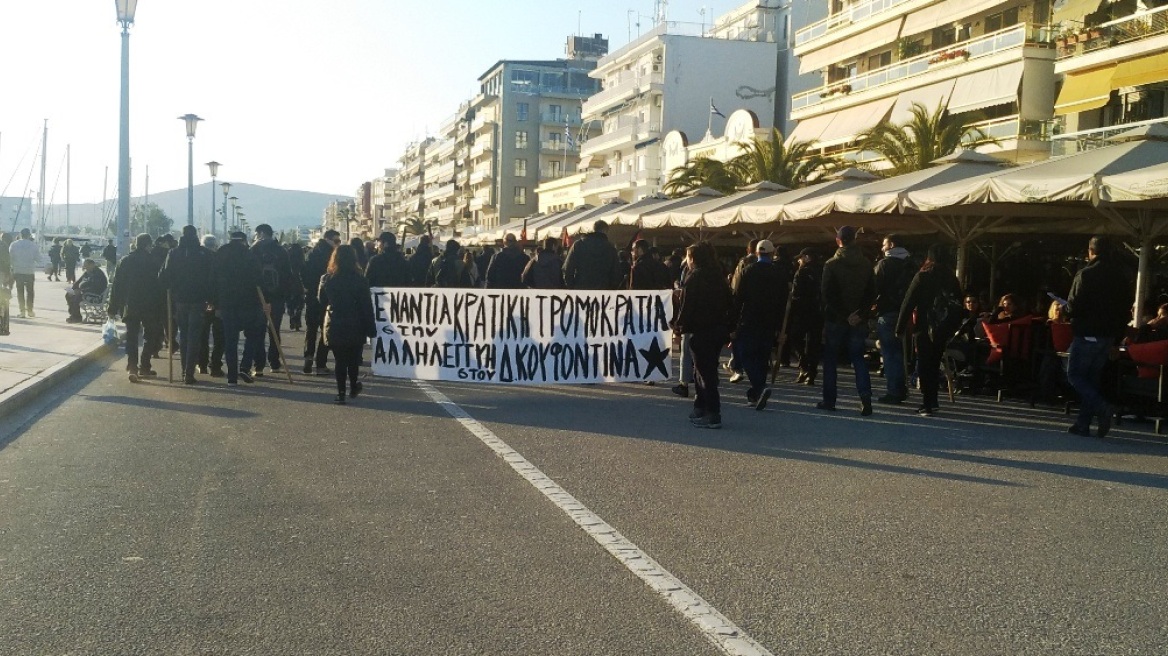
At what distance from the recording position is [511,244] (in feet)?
59.1

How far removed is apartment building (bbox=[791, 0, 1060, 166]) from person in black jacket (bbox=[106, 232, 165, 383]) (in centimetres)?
2862

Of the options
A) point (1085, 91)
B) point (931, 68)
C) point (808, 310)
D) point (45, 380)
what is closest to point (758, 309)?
point (808, 310)

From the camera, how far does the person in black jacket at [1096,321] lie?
426 inches

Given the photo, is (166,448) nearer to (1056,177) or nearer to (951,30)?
(1056,177)

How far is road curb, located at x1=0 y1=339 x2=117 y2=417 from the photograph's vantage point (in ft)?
37.2

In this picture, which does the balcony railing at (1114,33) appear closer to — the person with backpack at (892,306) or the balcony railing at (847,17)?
the balcony railing at (847,17)

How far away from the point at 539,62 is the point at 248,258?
99.2 metres

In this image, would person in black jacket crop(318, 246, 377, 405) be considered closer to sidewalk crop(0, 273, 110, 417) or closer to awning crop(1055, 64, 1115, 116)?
sidewalk crop(0, 273, 110, 417)

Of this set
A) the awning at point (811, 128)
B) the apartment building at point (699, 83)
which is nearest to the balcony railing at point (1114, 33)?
the awning at point (811, 128)

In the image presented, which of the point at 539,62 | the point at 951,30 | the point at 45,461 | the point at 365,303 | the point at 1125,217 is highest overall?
the point at 539,62

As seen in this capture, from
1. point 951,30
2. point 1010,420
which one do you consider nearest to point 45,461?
point 1010,420

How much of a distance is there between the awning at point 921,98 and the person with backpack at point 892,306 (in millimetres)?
28601

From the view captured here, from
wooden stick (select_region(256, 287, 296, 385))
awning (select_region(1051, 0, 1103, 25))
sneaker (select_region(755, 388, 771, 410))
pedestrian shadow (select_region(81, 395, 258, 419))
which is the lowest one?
pedestrian shadow (select_region(81, 395, 258, 419))

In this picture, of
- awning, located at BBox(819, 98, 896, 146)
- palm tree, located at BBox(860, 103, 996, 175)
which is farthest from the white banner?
awning, located at BBox(819, 98, 896, 146)
